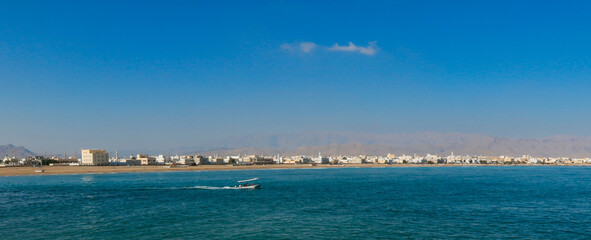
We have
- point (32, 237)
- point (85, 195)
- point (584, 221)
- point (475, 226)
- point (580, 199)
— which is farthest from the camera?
point (85, 195)

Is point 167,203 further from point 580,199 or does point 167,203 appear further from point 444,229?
point 580,199

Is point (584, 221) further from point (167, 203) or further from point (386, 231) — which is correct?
point (167, 203)

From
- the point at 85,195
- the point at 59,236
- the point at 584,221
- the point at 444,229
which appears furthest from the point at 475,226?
the point at 85,195

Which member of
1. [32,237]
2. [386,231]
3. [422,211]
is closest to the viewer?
[32,237]

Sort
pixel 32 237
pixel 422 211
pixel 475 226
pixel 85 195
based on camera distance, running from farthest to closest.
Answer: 1. pixel 85 195
2. pixel 422 211
3. pixel 475 226
4. pixel 32 237

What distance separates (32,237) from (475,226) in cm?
3603

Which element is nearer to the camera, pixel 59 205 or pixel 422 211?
pixel 422 211

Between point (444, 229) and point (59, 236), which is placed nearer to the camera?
point (59, 236)

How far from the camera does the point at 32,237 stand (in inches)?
1233

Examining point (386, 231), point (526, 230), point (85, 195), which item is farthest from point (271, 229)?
point (85, 195)

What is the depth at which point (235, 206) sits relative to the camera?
4888cm

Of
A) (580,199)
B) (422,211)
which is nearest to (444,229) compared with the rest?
(422,211)

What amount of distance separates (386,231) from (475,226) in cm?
868

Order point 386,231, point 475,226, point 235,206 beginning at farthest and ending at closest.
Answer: point 235,206, point 475,226, point 386,231
